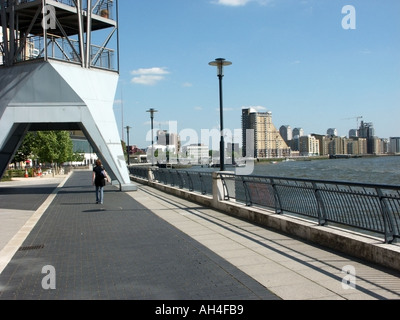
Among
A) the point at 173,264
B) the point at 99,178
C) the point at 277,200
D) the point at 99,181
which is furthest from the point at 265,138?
the point at 173,264

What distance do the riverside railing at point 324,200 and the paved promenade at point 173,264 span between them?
79 cm

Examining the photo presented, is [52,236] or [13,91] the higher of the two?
[13,91]

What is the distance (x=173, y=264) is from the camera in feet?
22.4

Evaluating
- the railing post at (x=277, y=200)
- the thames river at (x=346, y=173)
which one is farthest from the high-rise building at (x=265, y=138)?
the railing post at (x=277, y=200)

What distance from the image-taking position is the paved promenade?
5.35 meters

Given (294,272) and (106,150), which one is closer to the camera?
(294,272)

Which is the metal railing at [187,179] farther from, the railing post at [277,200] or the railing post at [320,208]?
the railing post at [320,208]

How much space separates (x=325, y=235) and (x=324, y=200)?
0.95 meters

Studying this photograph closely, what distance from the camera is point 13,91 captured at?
20.1 meters

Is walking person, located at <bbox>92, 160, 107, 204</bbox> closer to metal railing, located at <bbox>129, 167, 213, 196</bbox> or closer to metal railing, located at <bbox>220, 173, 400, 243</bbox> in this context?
metal railing, located at <bbox>129, 167, 213, 196</bbox>

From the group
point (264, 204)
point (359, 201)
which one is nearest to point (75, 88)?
point (264, 204)

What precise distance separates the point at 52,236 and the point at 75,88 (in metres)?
12.4

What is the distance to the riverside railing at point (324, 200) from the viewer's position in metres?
6.71
